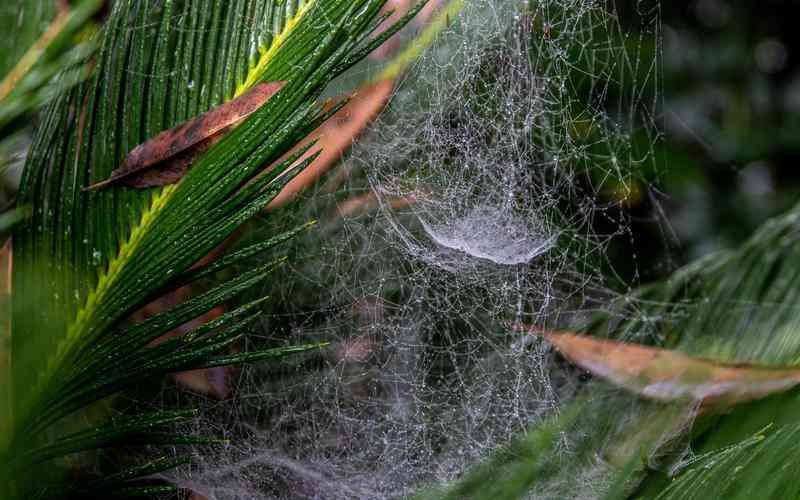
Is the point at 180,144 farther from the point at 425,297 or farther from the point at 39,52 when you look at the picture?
the point at 425,297

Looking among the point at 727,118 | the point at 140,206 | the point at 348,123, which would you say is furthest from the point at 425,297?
the point at 727,118

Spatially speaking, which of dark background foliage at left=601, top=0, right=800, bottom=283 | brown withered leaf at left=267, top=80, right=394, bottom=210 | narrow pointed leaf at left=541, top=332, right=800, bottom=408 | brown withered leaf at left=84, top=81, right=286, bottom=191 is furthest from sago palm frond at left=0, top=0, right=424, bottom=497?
dark background foliage at left=601, top=0, right=800, bottom=283

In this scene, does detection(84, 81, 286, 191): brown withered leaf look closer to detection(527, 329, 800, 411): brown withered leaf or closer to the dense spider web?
the dense spider web

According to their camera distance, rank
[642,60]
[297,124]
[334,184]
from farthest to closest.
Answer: [642,60] → [334,184] → [297,124]

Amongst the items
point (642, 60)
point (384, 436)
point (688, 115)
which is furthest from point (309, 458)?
point (688, 115)

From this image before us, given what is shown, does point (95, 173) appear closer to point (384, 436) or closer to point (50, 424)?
point (50, 424)

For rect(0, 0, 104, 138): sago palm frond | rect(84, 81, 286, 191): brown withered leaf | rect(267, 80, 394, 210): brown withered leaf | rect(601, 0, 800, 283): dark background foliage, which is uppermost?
rect(0, 0, 104, 138): sago palm frond
